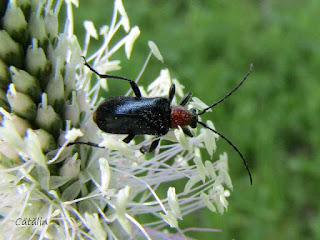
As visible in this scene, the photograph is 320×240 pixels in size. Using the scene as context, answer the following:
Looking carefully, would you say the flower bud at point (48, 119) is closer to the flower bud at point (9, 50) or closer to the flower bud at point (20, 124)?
the flower bud at point (20, 124)

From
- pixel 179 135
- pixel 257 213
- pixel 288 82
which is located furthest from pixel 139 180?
pixel 288 82

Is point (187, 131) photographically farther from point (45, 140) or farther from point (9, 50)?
point (9, 50)

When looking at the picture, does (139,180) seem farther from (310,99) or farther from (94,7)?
(94,7)

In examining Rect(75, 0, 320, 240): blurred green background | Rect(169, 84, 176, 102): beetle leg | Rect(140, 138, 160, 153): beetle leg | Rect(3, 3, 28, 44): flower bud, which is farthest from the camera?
Rect(75, 0, 320, 240): blurred green background

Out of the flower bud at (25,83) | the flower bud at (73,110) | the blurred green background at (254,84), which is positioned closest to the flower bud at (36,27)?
the flower bud at (25,83)

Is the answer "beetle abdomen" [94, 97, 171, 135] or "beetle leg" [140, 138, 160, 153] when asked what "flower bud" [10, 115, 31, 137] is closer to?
"beetle abdomen" [94, 97, 171, 135]

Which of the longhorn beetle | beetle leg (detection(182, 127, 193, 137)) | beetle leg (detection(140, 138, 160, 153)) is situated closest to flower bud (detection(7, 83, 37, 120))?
the longhorn beetle
